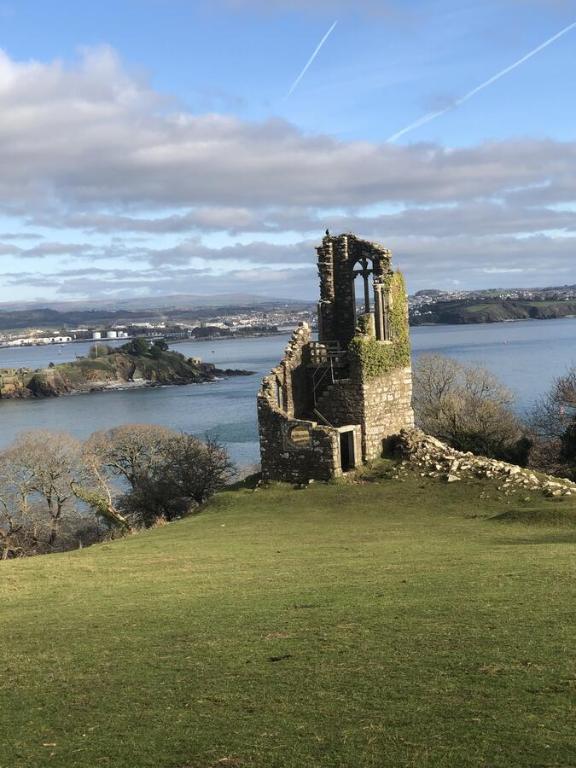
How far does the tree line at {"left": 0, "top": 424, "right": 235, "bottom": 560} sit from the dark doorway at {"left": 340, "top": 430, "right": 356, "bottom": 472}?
10.7 m

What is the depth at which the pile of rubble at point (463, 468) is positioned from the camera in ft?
85.5

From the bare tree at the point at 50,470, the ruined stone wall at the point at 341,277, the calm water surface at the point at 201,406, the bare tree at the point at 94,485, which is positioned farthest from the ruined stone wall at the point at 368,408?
the calm water surface at the point at 201,406

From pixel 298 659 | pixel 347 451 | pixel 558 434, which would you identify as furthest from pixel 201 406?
pixel 298 659

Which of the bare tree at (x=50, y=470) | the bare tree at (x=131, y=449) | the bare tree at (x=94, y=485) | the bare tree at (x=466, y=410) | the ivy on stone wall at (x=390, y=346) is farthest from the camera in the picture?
the bare tree at (x=131, y=449)

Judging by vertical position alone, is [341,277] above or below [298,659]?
above

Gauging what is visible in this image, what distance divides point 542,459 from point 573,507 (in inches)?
1169

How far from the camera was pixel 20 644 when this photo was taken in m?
11.4

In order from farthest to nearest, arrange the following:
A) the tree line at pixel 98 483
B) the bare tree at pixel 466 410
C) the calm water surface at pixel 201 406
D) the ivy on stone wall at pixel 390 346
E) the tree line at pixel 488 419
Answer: the calm water surface at pixel 201 406
the bare tree at pixel 466 410
the tree line at pixel 488 419
the tree line at pixel 98 483
the ivy on stone wall at pixel 390 346

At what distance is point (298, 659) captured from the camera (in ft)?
31.8

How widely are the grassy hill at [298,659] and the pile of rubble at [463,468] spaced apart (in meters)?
7.06

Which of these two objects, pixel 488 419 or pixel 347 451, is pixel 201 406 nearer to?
pixel 488 419

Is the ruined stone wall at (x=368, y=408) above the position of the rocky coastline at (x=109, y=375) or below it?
above

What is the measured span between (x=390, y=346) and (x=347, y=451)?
4657 millimetres

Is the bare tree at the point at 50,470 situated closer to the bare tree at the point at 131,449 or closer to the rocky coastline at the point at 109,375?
the bare tree at the point at 131,449
